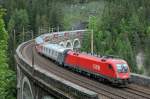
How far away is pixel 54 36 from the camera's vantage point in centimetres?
10375

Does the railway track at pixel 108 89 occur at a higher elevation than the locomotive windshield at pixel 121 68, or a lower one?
lower

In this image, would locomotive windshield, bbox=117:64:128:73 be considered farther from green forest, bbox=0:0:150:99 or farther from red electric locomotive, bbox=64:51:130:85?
green forest, bbox=0:0:150:99

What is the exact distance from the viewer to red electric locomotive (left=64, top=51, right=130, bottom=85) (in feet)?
130

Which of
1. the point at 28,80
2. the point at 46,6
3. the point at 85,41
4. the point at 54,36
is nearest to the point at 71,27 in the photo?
the point at 46,6

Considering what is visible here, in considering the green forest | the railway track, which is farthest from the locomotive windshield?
the green forest

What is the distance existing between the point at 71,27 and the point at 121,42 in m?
51.0

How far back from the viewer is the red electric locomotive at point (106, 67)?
130ft

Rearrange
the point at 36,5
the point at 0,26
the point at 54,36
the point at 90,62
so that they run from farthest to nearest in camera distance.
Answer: the point at 36,5 → the point at 54,36 → the point at 90,62 → the point at 0,26

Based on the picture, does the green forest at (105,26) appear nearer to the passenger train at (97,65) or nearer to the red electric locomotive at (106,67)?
the passenger train at (97,65)

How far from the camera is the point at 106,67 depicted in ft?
135

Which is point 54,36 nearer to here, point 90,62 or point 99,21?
point 99,21

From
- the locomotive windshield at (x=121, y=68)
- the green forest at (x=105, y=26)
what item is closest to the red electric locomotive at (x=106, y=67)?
the locomotive windshield at (x=121, y=68)

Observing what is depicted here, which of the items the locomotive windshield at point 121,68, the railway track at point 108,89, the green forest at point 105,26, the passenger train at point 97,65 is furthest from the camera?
the green forest at point 105,26

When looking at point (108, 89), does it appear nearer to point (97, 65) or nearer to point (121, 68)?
point (121, 68)
